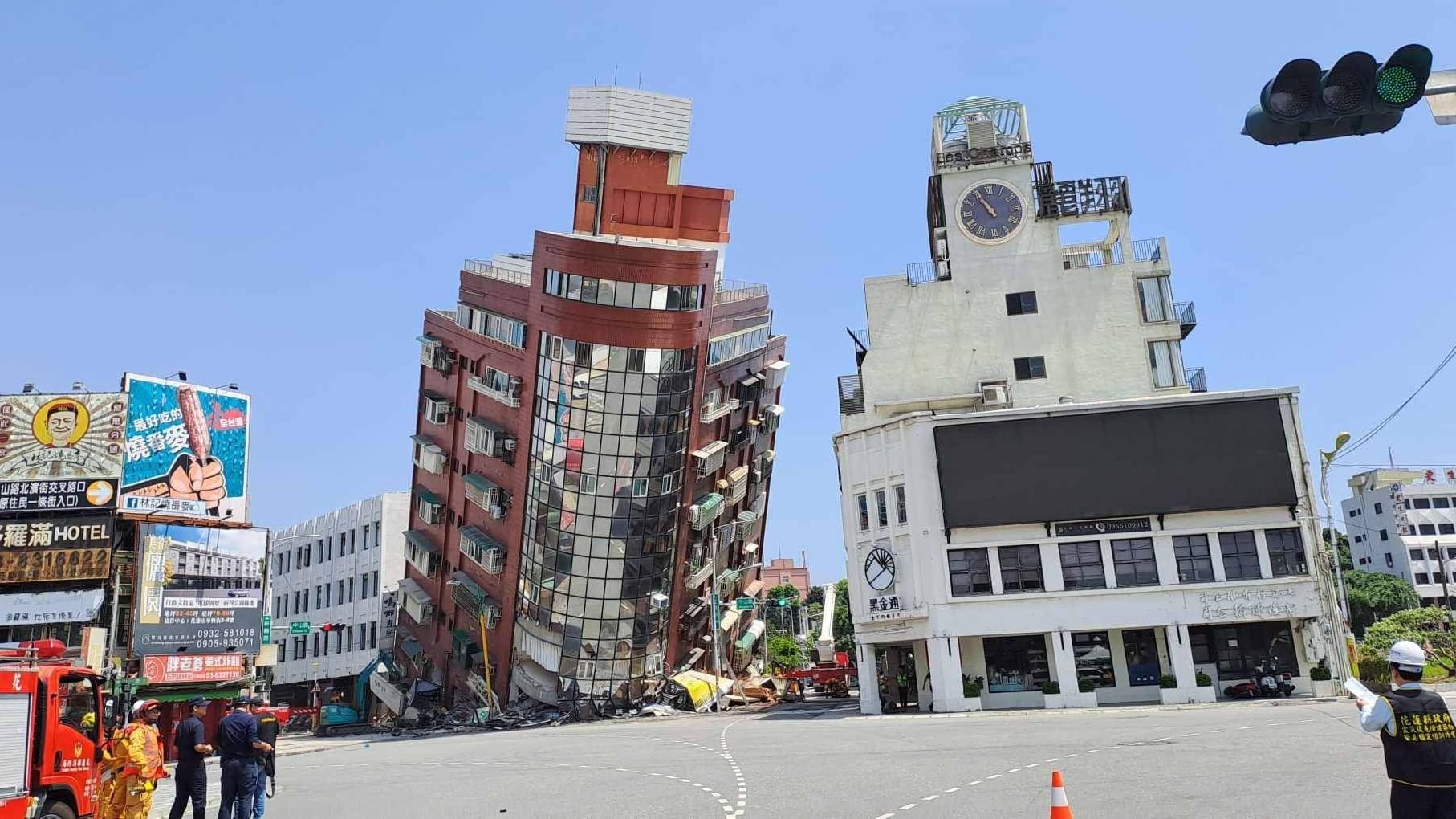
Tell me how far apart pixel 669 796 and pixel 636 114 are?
46.7 meters

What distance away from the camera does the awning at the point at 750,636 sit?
78.8 metres

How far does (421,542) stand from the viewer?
63.8 metres

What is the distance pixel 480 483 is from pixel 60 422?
20.2 metres

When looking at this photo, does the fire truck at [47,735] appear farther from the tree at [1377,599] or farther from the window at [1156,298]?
the tree at [1377,599]

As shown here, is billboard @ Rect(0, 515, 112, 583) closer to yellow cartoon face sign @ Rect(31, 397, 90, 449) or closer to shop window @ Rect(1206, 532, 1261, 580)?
yellow cartoon face sign @ Rect(31, 397, 90, 449)

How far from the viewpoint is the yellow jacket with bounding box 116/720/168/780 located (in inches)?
581

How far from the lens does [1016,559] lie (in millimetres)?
40812

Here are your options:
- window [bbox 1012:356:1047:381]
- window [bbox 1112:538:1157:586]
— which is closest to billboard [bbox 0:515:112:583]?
window [bbox 1012:356:1047:381]

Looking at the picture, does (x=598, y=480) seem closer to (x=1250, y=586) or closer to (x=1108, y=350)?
(x=1108, y=350)

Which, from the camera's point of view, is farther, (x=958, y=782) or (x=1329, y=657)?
(x=1329, y=657)

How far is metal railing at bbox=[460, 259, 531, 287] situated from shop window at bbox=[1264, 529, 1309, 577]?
3609 centimetres

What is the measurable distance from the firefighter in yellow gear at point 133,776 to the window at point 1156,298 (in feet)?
143

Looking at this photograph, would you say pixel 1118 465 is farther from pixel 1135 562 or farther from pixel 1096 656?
pixel 1096 656

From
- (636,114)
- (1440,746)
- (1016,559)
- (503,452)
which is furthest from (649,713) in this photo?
(1440,746)
